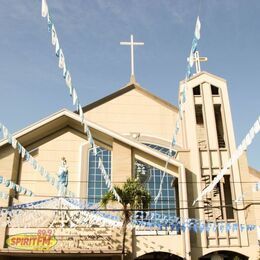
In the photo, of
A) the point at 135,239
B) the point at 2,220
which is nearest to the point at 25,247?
the point at 2,220

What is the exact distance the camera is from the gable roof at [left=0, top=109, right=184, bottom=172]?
982 inches

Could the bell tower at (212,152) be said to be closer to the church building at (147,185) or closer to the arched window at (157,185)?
the church building at (147,185)

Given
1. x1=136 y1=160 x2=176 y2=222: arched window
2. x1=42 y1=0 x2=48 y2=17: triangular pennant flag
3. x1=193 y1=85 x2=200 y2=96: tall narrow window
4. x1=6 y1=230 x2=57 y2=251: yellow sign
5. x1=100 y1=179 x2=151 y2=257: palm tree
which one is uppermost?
x1=193 y1=85 x2=200 y2=96: tall narrow window

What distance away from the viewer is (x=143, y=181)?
29422mm

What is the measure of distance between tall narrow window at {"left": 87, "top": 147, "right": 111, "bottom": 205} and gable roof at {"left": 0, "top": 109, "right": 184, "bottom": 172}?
10.8ft

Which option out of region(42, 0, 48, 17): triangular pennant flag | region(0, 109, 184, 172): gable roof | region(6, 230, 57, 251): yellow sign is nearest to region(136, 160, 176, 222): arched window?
region(0, 109, 184, 172): gable roof

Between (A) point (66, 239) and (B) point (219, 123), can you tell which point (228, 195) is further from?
(A) point (66, 239)

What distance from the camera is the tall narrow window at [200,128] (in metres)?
25.7

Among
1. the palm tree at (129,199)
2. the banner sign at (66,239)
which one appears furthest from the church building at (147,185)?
the palm tree at (129,199)

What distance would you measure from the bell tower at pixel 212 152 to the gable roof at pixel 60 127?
177 cm

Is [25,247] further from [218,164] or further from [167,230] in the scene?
[218,164]

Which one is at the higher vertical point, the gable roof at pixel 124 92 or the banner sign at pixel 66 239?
the gable roof at pixel 124 92

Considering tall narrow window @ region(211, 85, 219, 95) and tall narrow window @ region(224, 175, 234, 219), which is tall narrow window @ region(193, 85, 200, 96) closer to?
tall narrow window @ region(211, 85, 219, 95)

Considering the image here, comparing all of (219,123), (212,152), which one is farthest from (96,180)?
(219,123)
